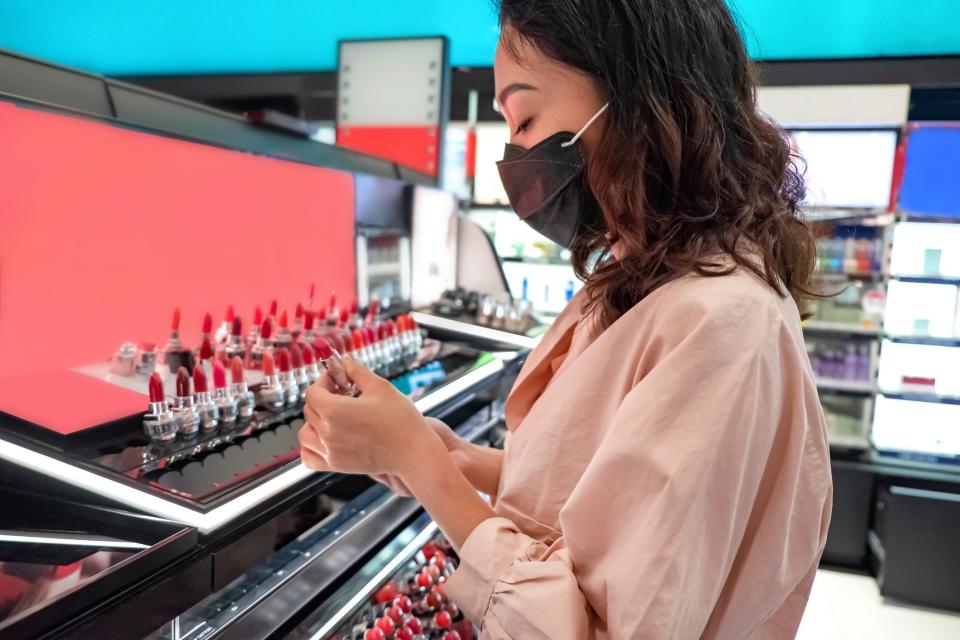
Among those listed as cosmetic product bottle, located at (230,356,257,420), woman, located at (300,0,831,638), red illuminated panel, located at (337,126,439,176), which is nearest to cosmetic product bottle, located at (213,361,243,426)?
cosmetic product bottle, located at (230,356,257,420)

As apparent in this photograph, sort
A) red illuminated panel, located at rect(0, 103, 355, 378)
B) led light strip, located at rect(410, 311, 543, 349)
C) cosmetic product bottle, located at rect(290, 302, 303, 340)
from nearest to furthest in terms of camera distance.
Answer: red illuminated panel, located at rect(0, 103, 355, 378) → cosmetic product bottle, located at rect(290, 302, 303, 340) → led light strip, located at rect(410, 311, 543, 349)

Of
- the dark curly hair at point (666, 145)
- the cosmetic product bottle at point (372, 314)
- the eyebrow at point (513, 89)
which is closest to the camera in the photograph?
the dark curly hair at point (666, 145)

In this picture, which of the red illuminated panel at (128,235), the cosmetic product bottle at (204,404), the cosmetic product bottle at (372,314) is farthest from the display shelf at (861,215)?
the cosmetic product bottle at (204,404)

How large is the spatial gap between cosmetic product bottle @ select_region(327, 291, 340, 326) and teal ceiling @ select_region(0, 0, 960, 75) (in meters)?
2.57

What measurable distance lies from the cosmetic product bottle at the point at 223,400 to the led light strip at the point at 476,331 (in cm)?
144

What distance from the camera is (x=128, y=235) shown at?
1.71 metres

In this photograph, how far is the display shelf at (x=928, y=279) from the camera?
3.68 m

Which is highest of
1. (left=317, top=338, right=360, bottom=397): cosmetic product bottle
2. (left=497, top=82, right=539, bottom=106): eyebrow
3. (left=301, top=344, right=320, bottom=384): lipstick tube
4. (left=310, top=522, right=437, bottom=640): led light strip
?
(left=497, top=82, right=539, bottom=106): eyebrow

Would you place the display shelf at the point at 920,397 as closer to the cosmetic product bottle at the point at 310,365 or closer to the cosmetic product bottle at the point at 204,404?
the cosmetic product bottle at the point at 310,365

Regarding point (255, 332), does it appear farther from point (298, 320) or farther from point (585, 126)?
point (585, 126)

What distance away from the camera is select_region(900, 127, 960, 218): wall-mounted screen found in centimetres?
362

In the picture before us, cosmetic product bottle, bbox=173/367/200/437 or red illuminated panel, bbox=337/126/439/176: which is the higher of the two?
red illuminated panel, bbox=337/126/439/176

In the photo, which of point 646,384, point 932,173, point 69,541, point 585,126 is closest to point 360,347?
point 69,541

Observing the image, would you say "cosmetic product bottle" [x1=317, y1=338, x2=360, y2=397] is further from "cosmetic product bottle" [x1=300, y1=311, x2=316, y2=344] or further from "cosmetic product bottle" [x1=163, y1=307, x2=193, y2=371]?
"cosmetic product bottle" [x1=300, y1=311, x2=316, y2=344]
